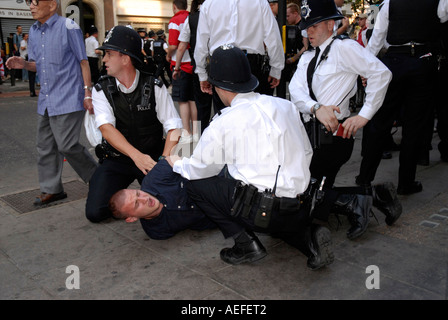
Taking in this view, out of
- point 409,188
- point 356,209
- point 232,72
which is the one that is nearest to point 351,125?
point 356,209

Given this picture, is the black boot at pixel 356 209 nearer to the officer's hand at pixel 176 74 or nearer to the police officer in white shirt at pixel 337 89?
the police officer in white shirt at pixel 337 89

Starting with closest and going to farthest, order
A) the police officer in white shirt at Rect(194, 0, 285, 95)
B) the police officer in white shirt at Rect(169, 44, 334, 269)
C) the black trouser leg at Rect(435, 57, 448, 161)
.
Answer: the police officer in white shirt at Rect(169, 44, 334, 269)
the police officer in white shirt at Rect(194, 0, 285, 95)
the black trouser leg at Rect(435, 57, 448, 161)

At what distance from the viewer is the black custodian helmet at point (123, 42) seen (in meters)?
3.47

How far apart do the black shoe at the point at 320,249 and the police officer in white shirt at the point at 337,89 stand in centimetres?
50

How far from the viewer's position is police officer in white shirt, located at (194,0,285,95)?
4.15 meters

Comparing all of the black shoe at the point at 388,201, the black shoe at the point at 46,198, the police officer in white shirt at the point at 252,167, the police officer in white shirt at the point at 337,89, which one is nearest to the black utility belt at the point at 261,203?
the police officer in white shirt at the point at 252,167

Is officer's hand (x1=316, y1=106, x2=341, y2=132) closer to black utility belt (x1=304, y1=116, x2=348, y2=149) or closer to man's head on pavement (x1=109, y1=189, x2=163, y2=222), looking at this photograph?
black utility belt (x1=304, y1=116, x2=348, y2=149)

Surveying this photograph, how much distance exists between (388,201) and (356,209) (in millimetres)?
335

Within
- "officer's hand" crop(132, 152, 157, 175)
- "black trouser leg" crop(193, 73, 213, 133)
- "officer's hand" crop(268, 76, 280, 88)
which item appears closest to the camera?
"officer's hand" crop(132, 152, 157, 175)

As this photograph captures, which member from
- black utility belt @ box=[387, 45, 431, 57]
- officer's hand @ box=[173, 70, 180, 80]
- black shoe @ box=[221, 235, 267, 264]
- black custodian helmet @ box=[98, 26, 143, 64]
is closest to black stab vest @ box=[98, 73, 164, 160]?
black custodian helmet @ box=[98, 26, 143, 64]

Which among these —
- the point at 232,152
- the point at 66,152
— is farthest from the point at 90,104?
the point at 232,152

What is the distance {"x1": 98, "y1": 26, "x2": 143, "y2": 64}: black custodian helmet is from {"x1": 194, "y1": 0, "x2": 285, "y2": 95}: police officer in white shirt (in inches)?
38.6
